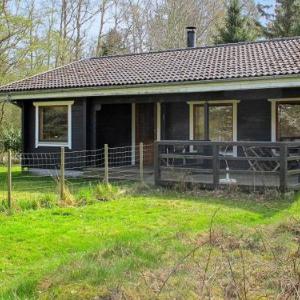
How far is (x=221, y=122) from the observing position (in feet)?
53.9

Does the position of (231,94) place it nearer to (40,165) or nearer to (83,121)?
(83,121)

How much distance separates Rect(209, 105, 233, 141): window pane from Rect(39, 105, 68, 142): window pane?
185 inches

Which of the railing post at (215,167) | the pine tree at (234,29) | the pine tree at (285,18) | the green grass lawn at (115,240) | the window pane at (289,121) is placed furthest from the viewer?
the pine tree at (285,18)

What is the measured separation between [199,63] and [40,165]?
6.14m

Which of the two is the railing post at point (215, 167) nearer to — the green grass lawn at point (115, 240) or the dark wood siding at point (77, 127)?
the green grass lawn at point (115, 240)

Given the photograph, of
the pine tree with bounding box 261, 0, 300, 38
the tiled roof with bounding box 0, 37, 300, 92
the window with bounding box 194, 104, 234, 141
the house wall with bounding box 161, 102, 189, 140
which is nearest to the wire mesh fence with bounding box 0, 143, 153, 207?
the house wall with bounding box 161, 102, 189, 140

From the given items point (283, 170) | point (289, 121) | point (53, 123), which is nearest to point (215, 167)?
point (283, 170)

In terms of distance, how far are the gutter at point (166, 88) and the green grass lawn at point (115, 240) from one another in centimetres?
383

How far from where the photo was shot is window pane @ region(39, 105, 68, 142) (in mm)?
17422

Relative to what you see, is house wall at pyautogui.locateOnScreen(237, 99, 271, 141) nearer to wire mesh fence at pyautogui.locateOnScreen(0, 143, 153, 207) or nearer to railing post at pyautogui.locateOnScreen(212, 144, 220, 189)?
wire mesh fence at pyautogui.locateOnScreen(0, 143, 153, 207)

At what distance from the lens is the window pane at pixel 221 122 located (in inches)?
643

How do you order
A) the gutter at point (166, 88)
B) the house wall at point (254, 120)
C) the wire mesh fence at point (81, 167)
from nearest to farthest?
the gutter at point (166, 88) < the wire mesh fence at point (81, 167) < the house wall at point (254, 120)

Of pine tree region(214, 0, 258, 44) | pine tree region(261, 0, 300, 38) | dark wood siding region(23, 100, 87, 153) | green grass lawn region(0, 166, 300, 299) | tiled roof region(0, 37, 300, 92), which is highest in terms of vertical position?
pine tree region(261, 0, 300, 38)

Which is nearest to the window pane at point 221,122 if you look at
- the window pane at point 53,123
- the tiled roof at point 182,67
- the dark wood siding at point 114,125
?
the tiled roof at point 182,67
